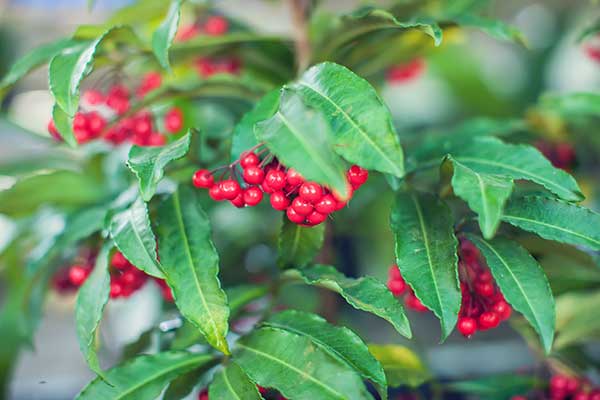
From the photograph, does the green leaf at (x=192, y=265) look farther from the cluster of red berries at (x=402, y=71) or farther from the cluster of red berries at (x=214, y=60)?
the cluster of red berries at (x=402, y=71)

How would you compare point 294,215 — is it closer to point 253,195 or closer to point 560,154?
point 253,195

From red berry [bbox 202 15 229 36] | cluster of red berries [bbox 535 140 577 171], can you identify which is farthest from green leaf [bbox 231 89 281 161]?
cluster of red berries [bbox 535 140 577 171]

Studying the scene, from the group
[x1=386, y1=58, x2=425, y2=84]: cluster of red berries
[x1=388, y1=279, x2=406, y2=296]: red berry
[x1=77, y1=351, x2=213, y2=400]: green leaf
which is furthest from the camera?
[x1=386, y1=58, x2=425, y2=84]: cluster of red berries

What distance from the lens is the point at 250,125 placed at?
75 centimetres

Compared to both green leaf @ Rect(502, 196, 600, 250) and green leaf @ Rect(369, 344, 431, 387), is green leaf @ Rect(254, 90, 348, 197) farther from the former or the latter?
green leaf @ Rect(369, 344, 431, 387)

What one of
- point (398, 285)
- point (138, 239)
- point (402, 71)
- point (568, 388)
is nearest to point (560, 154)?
point (402, 71)

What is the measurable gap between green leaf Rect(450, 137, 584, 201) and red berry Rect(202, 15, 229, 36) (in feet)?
1.76

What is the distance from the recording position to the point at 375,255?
1482mm

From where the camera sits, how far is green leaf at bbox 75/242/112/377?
708 millimetres

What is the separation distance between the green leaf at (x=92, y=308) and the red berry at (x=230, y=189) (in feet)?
0.52

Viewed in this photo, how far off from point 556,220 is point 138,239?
1.43ft

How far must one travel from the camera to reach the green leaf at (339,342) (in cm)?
68

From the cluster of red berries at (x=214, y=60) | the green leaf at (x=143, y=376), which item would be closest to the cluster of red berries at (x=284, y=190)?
the green leaf at (x=143, y=376)

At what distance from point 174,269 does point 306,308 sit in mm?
567
